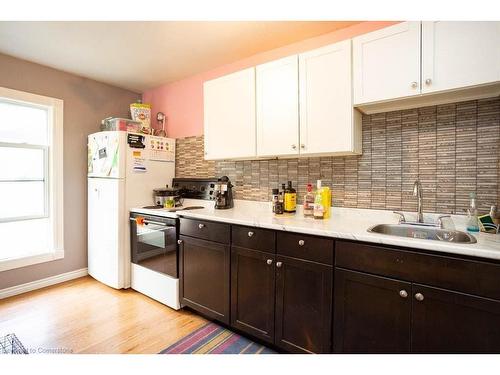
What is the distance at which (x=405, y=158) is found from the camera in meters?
1.79

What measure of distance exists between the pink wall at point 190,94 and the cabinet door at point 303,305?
6.08 ft

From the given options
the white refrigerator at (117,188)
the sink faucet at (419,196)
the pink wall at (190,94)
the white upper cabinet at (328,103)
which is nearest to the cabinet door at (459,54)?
the white upper cabinet at (328,103)

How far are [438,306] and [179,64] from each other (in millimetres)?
2925

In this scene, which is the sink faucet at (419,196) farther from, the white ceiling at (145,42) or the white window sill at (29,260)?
the white window sill at (29,260)

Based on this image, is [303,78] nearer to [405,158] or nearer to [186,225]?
[405,158]

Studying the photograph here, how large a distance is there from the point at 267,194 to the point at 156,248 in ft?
3.86

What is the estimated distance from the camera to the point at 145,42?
7.53 ft

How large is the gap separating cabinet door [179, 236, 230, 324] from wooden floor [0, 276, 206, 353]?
209 mm

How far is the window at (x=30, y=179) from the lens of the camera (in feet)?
8.57

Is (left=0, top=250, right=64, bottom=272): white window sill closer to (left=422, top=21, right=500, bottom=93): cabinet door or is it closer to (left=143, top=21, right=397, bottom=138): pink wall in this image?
(left=143, top=21, right=397, bottom=138): pink wall

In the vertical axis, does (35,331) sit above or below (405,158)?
below

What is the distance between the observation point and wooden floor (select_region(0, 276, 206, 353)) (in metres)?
1.83

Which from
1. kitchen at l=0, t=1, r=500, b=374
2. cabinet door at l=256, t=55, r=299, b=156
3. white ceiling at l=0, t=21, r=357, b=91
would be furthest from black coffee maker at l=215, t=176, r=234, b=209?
white ceiling at l=0, t=21, r=357, b=91
